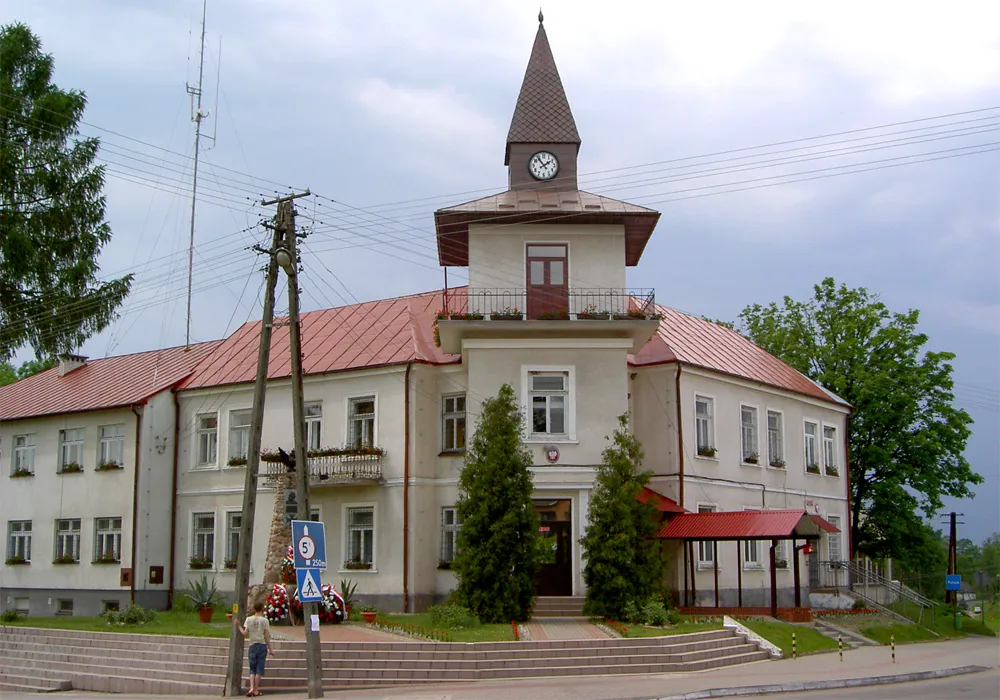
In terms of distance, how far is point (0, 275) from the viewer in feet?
89.5

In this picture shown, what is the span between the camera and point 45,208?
1114 inches

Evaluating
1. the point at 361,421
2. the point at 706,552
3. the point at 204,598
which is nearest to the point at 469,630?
the point at 204,598

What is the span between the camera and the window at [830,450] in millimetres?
37250

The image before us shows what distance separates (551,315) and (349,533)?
8.40 meters

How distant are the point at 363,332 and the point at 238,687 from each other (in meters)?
15.7

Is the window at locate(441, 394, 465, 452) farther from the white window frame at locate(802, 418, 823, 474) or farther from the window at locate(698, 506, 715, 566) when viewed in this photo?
the white window frame at locate(802, 418, 823, 474)

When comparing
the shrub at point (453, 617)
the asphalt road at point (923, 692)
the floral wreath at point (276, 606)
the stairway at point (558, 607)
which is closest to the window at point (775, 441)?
the stairway at point (558, 607)

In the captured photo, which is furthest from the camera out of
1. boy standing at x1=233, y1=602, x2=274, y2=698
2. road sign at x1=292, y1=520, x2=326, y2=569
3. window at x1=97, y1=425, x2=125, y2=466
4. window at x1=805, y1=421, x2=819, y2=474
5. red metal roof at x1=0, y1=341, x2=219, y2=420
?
window at x1=805, y1=421, x2=819, y2=474

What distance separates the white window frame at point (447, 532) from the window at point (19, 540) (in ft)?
48.3

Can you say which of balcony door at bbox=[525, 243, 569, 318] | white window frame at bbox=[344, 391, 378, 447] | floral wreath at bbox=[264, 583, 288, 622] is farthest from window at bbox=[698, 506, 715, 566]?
floral wreath at bbox=[264, 583, 288, 622]

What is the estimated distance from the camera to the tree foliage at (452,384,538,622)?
81.5 feet

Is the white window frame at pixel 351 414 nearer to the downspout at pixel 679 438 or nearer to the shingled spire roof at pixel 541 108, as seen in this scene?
the shingled spire roof at pixel 541 108

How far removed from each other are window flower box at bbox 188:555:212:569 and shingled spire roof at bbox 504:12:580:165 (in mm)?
14704

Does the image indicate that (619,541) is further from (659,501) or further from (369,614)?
(369,614)
